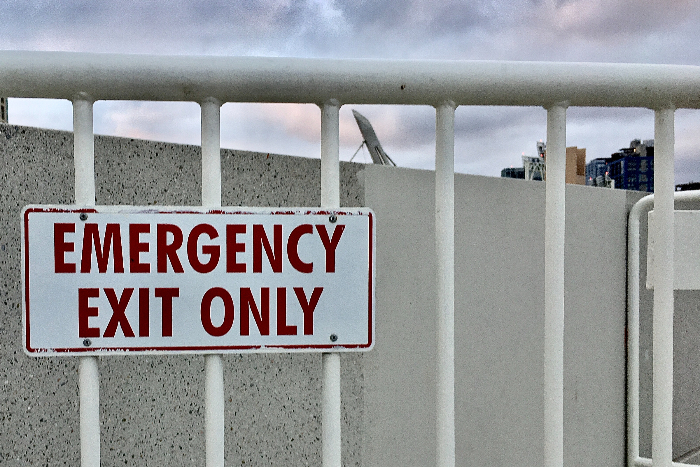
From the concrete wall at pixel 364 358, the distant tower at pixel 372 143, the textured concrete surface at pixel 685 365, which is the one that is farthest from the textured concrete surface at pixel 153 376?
the textured concrete surface at pixel 685 365

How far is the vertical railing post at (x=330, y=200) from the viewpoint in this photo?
2.36 ft

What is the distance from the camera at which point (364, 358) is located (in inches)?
47.0

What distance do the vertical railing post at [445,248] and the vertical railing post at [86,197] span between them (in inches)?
20.7

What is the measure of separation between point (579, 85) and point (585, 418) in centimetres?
Result: 140

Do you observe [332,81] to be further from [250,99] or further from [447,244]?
[447,244]

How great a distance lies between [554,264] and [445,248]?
192 millimetres

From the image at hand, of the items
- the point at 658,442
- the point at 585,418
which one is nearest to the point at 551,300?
the point at 658,442

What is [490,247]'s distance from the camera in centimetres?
140

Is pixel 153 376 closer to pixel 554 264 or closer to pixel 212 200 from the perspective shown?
pixel 212 200

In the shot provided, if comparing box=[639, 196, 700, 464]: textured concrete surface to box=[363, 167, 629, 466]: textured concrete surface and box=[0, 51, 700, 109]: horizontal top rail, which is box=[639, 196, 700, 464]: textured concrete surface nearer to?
box=[363, 167, 629, 466]: textured concrete surface

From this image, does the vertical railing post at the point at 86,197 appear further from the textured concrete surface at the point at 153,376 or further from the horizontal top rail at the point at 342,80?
the textured concrete surface at the point at 153,376

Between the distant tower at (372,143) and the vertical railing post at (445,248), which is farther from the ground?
the distant tower at (372,143)

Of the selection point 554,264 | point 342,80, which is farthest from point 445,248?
point 342,80

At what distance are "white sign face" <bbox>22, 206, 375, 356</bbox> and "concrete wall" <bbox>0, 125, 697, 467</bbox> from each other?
0.30m
